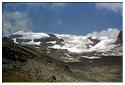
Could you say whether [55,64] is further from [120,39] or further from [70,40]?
[120,39]

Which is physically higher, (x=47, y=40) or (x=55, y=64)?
(x=47, y=40)

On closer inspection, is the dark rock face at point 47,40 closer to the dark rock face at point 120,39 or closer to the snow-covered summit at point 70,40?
the snow-covered summit at point 70,40

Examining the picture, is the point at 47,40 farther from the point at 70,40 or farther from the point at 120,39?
the point at 120,39

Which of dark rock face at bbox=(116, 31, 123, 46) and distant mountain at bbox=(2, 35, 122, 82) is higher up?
dark rock face at bbox=(116, 31, 123, 46)

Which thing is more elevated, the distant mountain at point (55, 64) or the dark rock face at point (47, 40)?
the dark rock face at point (47, 40)

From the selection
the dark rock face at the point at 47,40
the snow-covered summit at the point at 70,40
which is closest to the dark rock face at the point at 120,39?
the snow-covered summit at the point at 70,40

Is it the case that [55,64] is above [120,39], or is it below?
below

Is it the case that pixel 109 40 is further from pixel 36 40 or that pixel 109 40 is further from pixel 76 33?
pixel 36 40

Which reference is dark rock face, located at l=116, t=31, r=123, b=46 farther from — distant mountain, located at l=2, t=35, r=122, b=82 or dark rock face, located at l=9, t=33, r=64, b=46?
dark rock face, located at l=9, t=33, r=64, b=46

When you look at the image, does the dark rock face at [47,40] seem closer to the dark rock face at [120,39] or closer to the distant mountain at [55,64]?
the distant mountain at [55,64]

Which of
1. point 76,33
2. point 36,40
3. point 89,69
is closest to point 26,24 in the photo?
point 36,40

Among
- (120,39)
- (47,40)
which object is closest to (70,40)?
(47,40)

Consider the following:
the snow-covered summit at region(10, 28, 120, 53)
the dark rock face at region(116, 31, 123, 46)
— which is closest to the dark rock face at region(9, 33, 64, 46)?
the snow-covered summit at region(10, 28, 120, 53)

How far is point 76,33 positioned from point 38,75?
2.06 ft
